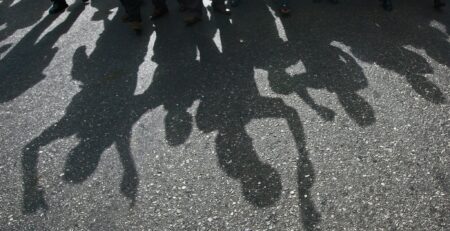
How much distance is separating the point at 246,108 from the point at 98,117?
6.33 feet

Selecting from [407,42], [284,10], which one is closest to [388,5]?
[407,42]

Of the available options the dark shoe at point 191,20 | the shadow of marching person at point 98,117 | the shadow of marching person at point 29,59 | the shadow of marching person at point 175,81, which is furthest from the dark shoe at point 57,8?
the dark shoe at point 191,20

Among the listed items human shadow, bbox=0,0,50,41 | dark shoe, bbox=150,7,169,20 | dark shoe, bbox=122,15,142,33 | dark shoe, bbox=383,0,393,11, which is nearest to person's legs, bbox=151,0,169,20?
dark shoe, bbox=150,7,169,20

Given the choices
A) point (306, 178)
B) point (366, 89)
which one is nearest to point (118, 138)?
point (306, 178)

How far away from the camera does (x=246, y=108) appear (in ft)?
15.4

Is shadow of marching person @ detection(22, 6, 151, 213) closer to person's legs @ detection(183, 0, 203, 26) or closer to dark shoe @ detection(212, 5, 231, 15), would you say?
person's legs @ detection(183, 0, 203, 26)

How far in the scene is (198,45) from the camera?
6.02 metres

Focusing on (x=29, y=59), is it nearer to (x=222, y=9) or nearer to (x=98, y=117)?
(x=98, y=117)

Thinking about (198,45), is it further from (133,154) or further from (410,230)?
(410,230)

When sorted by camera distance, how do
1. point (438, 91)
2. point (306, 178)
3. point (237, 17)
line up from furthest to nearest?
point (237, 17), point (438, 91), point (306, 178)

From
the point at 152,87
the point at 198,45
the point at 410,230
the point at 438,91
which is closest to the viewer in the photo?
the point at 410,230

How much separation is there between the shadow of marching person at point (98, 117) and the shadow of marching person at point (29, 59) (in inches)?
23.7

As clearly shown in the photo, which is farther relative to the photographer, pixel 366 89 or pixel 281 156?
pixel 366 89

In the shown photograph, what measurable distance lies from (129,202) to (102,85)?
2.30 meters
